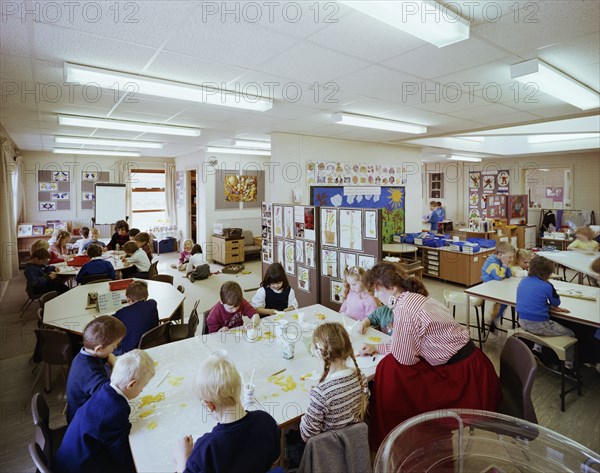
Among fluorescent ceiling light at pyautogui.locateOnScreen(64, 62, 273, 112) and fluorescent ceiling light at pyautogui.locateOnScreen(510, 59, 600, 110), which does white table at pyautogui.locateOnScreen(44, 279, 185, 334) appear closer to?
fluorescent ceiling light at pyautogui.locateOnScreen(64, 62, 273, 112)

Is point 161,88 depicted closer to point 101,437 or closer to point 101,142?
point 101,437

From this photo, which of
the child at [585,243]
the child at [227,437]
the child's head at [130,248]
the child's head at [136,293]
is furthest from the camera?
the child at [585,243]

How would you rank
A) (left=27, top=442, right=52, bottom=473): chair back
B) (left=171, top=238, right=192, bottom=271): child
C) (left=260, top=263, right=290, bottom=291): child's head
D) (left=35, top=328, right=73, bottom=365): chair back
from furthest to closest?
(left=171, top=238, right=192, bottom=271): child → (left=260, top=263, right=290, bottom=291): child's head → (left=35, top=328, right=73, bottom=365): chair back → (left=27, top=442, right=52, bottom=473): chair back

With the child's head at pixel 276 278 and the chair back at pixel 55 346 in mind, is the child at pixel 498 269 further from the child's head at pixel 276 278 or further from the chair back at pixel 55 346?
the chair back at pixel 55 346

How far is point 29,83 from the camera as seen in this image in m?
3.56

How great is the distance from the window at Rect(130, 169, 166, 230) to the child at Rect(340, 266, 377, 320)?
9.57 m

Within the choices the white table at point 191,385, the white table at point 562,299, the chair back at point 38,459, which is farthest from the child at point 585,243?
the chair back at point 38,459

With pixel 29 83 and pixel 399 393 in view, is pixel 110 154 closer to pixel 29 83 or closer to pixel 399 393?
pixel 29 83

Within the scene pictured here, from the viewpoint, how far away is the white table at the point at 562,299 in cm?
354

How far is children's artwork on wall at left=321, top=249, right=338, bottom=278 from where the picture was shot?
4.91 meters

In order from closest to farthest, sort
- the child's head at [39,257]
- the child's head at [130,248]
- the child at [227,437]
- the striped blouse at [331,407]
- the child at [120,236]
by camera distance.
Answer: the child at [227,437], the striped blouse at [331,407], the child's head at [39,257], the child's head at [130,248], the child at [120,236]

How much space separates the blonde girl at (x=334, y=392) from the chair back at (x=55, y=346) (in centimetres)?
248

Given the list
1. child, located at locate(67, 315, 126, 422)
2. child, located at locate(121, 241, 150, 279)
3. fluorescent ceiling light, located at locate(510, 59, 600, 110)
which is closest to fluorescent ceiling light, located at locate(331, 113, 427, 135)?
fluorescent ceiling light, located at locate(510, 59, 600, 110)

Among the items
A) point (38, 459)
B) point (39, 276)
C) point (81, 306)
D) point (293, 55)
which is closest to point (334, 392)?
point (38, 459)
